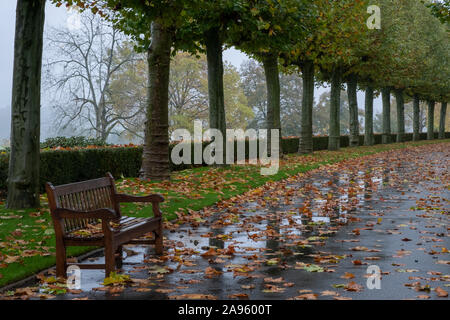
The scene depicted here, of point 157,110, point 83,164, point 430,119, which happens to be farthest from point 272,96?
point 430,119

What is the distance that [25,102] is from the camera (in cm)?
1060

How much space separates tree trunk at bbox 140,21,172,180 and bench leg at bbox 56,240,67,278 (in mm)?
9430

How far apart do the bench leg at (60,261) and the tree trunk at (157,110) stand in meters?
9.43

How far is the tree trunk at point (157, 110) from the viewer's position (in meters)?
15.7

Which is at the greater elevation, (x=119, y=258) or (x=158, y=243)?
(x=158, y=243)

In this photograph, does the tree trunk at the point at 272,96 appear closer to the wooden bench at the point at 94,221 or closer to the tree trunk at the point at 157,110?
the tree trunk at the point at 157,110

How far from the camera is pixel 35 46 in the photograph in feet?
34.8

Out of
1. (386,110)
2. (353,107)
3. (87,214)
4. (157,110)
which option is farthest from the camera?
(386,110)

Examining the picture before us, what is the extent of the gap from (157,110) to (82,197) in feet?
29.8

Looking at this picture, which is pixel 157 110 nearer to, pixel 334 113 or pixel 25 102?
pixel 25 102

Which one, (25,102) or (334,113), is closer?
(25,102)

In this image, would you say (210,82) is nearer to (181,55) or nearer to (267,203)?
(267,203)

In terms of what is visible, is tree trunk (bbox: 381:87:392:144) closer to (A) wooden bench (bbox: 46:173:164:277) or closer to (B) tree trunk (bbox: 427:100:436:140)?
(B) tree trunk (bbox: 427:100:436:140)

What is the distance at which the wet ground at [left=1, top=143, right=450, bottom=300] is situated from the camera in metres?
5.48
